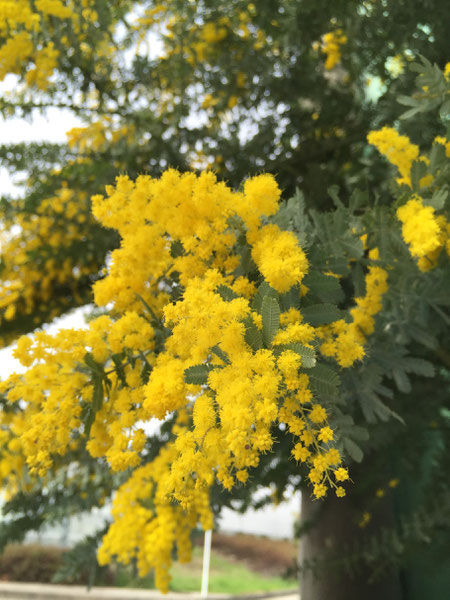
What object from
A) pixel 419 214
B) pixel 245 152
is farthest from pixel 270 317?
pixel 245 152

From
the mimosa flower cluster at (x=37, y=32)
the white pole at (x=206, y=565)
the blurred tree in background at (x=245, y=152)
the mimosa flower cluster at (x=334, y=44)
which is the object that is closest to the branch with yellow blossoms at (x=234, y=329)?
the blurred tree in background at (x=245, y=152)

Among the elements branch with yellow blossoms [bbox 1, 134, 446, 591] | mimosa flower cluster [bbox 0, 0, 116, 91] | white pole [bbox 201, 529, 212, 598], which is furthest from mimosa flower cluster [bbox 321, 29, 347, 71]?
white pole [bbox 201, 529, 212, 598]

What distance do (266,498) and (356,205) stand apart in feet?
5.01

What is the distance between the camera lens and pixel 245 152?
2.40 meters

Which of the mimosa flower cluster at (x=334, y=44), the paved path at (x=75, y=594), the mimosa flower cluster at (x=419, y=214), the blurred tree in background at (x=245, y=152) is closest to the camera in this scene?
the mimosa flower cluster at (x=419, y=214)

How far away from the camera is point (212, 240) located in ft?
3.08

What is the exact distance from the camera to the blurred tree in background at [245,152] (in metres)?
1.86

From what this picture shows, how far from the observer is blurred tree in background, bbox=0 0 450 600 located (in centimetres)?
186

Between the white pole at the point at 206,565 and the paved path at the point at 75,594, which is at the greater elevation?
the white pole at the point at 206,565

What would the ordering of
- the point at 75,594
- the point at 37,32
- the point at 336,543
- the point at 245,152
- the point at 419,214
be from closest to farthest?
the point at 419,214
the point at 37,32
the point at 245,152
the point at 336,543
the point at 75,594

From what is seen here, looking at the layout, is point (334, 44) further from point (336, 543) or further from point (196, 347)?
point (336, 543)

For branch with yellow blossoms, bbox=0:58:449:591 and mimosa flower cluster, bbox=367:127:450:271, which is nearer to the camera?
branch with yellow blossoms, bbox=0:58:449:591

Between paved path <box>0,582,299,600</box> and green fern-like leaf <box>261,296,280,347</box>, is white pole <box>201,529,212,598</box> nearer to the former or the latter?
paved path <box>0,582,299,600</box>

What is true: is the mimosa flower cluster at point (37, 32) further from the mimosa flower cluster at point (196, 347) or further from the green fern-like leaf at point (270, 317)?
the green fern-like leaf at point (270, 317)
